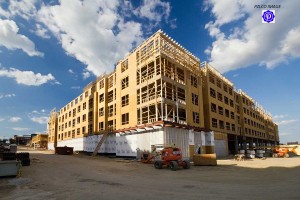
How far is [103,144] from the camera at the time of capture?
45938mm

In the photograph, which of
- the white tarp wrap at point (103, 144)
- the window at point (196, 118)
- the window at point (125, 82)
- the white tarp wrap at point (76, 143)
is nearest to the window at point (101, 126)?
the white tarp wrap at point (103, 144)

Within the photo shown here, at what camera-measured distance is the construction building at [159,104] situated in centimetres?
3375

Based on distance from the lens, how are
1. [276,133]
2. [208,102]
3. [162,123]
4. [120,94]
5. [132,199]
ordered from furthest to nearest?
[276,133] → [208,102] → [120,94] → [162,123] → [132,199]

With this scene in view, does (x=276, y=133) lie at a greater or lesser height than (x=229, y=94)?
lesser

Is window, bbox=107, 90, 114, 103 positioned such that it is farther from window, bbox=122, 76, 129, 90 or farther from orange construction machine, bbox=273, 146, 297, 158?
orange construction machine, bbox=273, 146, 297, 158

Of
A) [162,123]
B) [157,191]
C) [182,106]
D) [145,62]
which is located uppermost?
[145,62]

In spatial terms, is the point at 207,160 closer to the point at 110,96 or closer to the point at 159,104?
the point at 159,104

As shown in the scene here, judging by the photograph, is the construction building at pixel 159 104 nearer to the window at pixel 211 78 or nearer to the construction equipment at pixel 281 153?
the window at pixel 211 78

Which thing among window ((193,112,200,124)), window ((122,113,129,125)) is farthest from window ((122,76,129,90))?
window ((193,112,200,124))

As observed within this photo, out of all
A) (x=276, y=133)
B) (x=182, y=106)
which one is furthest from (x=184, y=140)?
(x=276, y=133)

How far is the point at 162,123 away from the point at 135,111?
8071 mm

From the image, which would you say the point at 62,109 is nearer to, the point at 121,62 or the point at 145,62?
the point at 121,62

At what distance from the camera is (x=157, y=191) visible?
40.8 ft

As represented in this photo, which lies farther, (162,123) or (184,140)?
(184,140)
